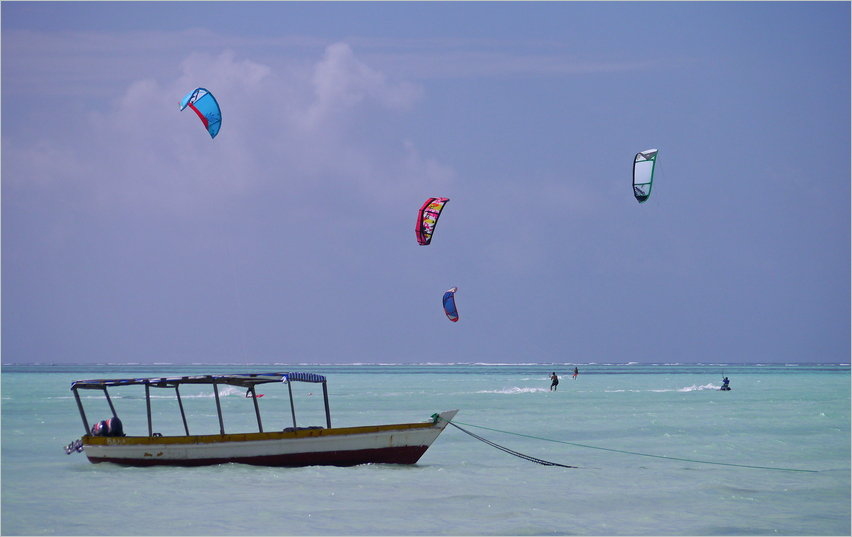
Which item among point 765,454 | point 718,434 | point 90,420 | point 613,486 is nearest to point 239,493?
point 613,486

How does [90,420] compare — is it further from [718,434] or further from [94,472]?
[718,434]

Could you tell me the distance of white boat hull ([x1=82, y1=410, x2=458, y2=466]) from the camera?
553 inches

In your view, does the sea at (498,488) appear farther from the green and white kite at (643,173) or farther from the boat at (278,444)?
the green and white kite at (643,173)

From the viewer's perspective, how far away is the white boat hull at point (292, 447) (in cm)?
1404

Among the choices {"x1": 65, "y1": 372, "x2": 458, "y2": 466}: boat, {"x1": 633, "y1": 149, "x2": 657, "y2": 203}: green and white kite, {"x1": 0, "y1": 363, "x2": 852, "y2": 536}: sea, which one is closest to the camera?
{"x1": 0, "y1": 363, "x2": 852, "y2": 536}: sea

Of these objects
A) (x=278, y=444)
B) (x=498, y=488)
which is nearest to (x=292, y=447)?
(x=278, y=444)

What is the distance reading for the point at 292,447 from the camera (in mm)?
14039

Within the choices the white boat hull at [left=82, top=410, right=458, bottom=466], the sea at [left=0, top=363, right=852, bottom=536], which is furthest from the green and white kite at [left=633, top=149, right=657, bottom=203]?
the white boat hull at [left=82, top=410, right=458, bottom=466]

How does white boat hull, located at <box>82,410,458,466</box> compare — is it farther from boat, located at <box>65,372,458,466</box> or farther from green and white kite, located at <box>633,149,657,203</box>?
green and white kite, located at <box>633,149,657,203</box>

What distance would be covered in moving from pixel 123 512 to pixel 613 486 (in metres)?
7.27

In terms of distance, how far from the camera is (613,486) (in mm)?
12703

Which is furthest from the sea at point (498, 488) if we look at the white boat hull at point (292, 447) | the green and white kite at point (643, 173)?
the green and white kite at point (643, 173)

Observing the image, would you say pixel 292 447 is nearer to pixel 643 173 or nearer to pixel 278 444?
pixel 278 444

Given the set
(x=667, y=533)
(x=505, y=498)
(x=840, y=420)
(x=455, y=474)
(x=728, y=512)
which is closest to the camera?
(x=667, y=533)
